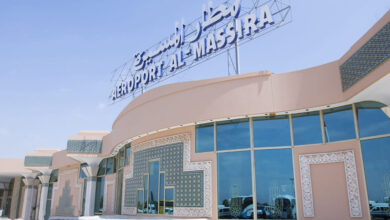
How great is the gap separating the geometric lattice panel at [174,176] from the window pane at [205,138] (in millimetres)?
798

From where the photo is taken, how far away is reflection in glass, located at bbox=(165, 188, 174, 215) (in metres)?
12.2

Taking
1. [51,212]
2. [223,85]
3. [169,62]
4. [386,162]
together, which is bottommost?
[51,212]

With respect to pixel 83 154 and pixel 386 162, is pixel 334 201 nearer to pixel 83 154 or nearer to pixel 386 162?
pixel 386 162

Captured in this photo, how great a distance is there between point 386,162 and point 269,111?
131 inches

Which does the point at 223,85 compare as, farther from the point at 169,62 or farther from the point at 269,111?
the point at 169,62

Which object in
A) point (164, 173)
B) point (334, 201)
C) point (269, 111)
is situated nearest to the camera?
point (334, 201)

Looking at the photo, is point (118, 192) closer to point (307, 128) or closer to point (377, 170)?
point (307, 128)

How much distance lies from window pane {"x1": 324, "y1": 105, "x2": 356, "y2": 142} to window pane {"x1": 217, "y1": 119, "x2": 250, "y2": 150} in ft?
8.05

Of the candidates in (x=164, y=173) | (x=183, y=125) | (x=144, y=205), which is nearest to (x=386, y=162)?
Result: (x=183, y=125)

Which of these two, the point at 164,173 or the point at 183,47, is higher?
the point at 183,47

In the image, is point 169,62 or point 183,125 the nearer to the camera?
point 183,125

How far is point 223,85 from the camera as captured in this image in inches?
430

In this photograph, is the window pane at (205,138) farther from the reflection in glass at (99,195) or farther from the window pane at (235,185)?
the reflection in glass at (99,195)

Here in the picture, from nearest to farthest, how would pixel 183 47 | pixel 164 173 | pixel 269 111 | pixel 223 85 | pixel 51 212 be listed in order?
pixel 269 111, pixel 223 85, pixel 164 173, pixel 183 47, pixel 51 212
